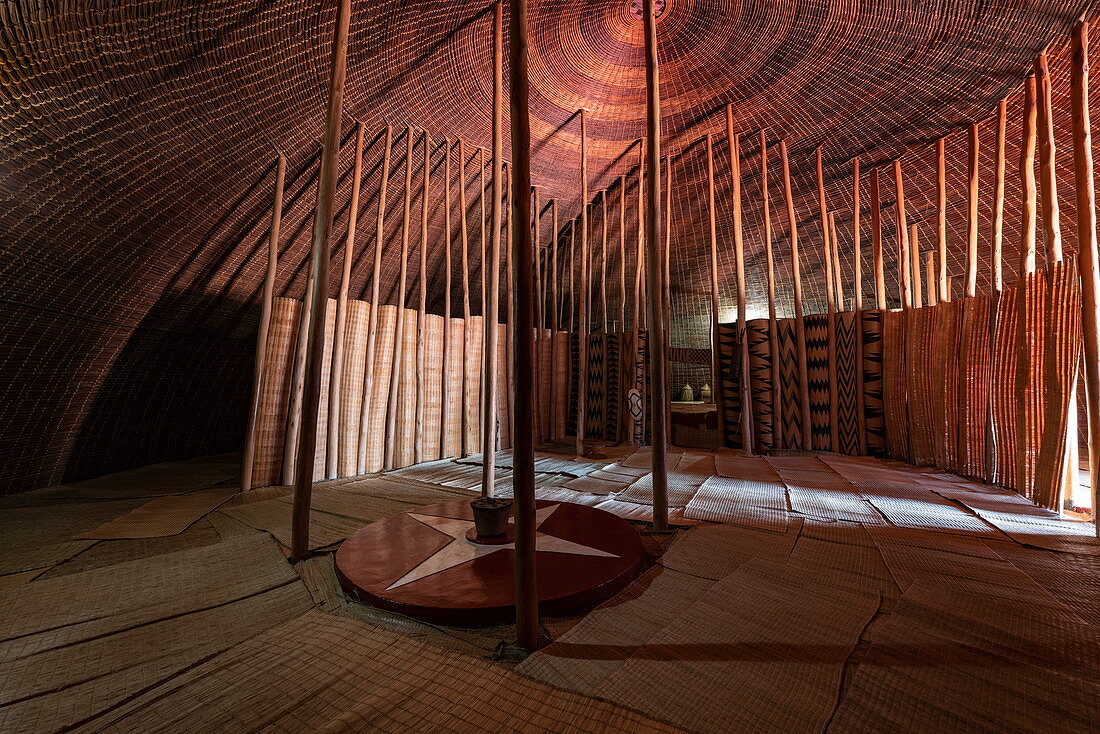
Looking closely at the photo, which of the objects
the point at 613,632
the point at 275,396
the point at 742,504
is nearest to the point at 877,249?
the point at 742,504

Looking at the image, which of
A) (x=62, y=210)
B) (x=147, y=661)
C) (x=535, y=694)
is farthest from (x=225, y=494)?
(x=535, y=694)

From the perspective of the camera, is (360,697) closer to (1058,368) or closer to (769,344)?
(1058,368)

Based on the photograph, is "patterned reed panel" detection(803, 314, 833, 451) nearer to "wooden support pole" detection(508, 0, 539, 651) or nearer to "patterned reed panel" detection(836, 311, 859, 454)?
"patterned reed panel" detection(836, 311, 859, 454)

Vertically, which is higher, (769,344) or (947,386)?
(769,344)

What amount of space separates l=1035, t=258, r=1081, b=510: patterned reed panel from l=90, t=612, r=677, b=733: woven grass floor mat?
11.3ft

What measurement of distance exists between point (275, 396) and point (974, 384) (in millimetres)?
6124

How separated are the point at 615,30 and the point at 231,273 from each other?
533 cm

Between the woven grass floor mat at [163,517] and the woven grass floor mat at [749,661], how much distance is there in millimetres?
3057

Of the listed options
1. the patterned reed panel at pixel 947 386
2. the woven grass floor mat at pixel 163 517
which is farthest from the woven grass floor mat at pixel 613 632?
the patterned reed panel at pixel 947 386

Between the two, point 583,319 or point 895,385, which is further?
point 583,319

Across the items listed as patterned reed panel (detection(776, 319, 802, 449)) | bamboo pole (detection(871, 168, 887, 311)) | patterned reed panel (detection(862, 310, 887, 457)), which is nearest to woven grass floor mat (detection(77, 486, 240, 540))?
patterned reed panel (detection(776, 319, 802, 449))

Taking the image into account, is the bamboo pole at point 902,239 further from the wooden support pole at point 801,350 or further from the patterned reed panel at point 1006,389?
the patterned reed panel at point 1006,389

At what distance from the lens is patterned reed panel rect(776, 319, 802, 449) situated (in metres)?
5.06

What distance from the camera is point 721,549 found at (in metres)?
2.06
